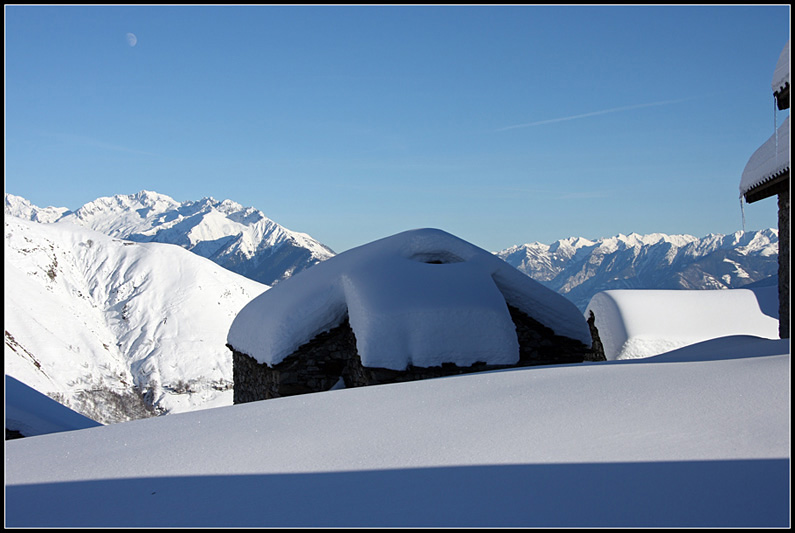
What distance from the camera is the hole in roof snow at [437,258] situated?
9.59 m

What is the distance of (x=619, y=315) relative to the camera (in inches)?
582

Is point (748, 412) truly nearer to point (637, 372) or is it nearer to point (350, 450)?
point (637, 372)

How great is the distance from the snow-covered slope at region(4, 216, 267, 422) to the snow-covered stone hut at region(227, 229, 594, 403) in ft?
105

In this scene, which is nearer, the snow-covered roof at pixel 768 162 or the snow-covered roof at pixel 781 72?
the snow-covered roof at pixel 781 72

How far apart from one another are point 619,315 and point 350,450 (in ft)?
43.4

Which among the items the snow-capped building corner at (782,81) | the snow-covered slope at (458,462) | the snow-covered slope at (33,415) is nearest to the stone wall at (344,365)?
the snow-covered slope at (33,415)

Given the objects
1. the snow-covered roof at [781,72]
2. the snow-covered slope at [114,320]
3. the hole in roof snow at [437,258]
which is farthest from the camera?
the snow-covered slope at [114,320]

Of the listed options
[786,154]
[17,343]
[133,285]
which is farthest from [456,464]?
[133,285]

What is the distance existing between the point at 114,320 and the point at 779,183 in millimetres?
53049

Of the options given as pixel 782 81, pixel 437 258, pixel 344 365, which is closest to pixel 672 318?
pixel 437 258

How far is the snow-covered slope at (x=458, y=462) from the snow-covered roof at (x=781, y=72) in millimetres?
4459

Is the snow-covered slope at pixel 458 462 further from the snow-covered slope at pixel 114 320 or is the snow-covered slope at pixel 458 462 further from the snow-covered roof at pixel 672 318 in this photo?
the snow-covered slope at pixel 114 320

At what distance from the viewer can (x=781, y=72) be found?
22.8 ft

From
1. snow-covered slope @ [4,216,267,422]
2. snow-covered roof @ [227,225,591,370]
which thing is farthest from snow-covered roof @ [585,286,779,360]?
snow-covered slope @ [4,216,267,422]
